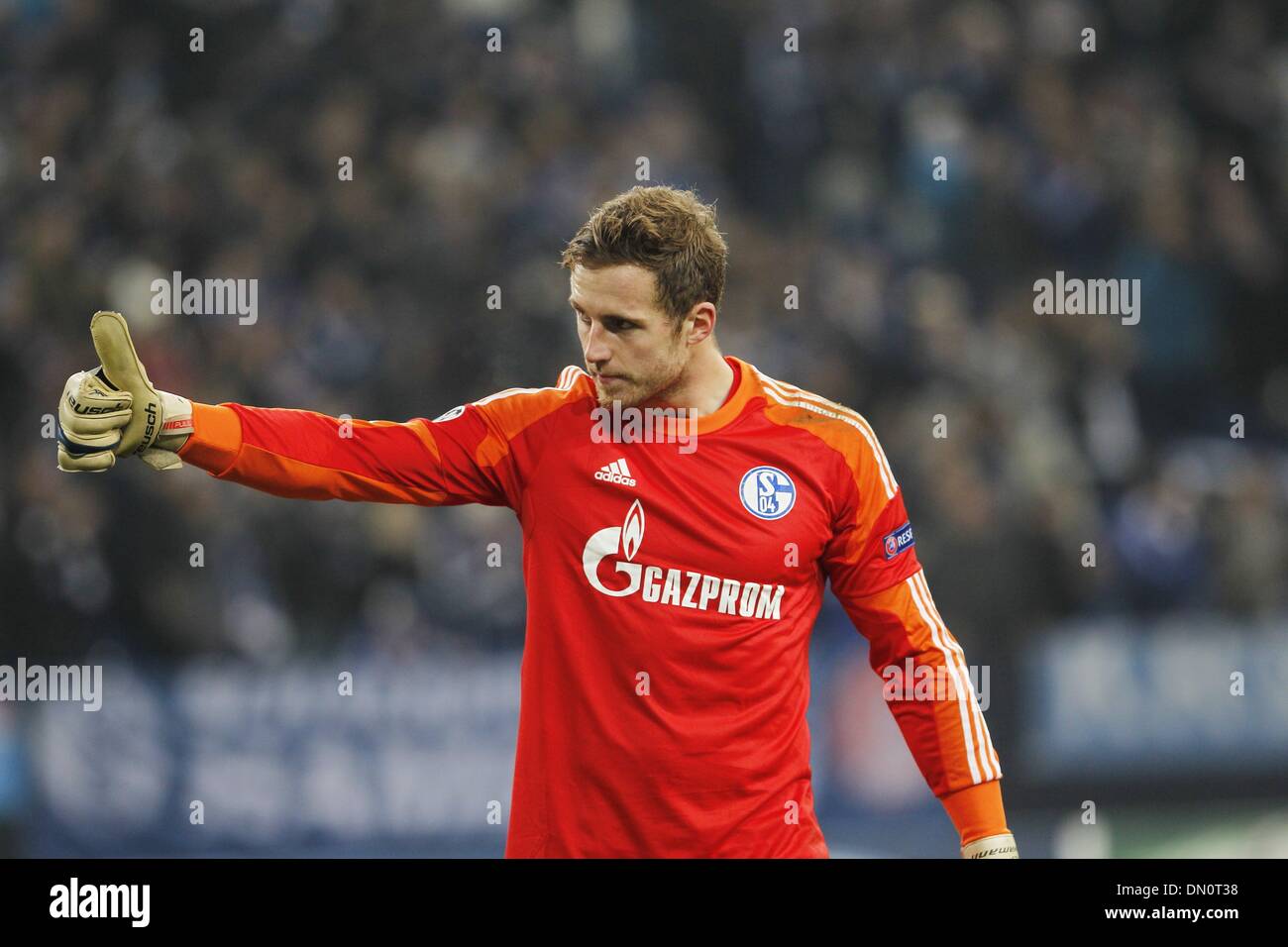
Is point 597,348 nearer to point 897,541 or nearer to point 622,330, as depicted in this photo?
point 622,330

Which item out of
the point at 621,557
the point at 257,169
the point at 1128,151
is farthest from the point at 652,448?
the point at 1128,151

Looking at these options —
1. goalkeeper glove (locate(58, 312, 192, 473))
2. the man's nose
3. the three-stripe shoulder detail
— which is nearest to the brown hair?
the man's nose

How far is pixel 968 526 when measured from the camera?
776 cm

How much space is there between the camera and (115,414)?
134 inches

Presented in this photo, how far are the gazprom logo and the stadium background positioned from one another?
143 inches

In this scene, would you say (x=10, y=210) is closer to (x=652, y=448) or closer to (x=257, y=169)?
(x=257, y=169)

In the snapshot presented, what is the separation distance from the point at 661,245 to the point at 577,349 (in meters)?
4.37

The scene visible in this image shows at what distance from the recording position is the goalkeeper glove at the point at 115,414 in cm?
337

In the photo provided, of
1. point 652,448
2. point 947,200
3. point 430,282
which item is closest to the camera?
point 652,448

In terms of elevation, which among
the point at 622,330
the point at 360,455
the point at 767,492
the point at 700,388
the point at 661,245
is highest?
the point at 661,245

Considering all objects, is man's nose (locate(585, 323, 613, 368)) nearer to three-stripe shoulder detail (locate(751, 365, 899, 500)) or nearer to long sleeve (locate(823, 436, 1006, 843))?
three-stripe shoulder detail (locate(751, 365, 899, 500))

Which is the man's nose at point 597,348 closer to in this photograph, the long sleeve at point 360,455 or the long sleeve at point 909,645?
the long sleeve at point 360,455

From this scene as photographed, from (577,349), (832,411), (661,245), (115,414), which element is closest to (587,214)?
(577,349)
